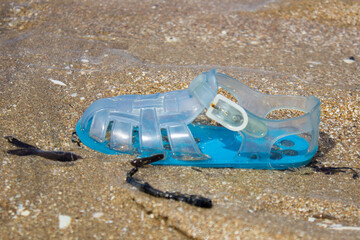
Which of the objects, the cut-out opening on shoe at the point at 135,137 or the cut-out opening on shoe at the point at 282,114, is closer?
the cut-out opening on shoe at the point at 135,137

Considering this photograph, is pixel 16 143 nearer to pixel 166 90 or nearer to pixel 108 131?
pixel 108 131

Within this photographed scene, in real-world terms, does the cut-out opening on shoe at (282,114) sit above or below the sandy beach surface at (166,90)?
below

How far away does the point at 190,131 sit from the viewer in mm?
2166

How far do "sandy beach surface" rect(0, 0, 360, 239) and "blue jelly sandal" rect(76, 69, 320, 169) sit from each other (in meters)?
0.07

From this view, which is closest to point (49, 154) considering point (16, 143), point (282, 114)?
point (16, 143)

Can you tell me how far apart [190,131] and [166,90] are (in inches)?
25.5

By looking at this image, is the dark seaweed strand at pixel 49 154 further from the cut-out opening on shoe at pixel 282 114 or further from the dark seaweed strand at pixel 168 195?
the cut-out opening on shoe at pixel 282 114

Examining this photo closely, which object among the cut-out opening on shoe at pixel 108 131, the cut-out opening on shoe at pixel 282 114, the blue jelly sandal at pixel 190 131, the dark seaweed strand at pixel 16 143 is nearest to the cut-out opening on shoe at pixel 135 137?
the blue jelly sandal at pixel 190 131

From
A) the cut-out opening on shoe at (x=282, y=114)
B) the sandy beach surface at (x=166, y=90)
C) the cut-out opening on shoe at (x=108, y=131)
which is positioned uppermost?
the cut-out opening on shoe at (x=108, y=131)

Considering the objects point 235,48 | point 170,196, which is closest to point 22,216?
point 170,196

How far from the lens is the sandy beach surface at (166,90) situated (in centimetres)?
172

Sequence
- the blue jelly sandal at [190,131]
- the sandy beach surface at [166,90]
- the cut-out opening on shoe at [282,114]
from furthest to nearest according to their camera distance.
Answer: the cut-out opening on shoe at [282,114], the blue jelly sandal at [190,131], the sandy beach surface at [166,90]

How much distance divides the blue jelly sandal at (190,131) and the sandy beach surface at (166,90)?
0.22ft

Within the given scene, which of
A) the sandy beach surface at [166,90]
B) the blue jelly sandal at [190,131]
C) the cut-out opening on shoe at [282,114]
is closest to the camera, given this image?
the sandy beach surface at [166,90]
